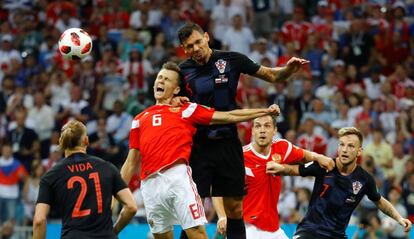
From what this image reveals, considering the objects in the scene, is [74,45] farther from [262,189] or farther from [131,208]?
[131,208]

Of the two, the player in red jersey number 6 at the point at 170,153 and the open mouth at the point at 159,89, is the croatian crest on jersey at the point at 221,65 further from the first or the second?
the open mouth at the point at 159,89

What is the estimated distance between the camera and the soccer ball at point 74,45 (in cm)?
1199

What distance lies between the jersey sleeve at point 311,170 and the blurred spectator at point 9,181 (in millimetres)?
8422

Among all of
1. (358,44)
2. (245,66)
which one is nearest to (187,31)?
(245,66)

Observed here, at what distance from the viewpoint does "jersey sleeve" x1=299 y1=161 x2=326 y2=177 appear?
34.4 feet

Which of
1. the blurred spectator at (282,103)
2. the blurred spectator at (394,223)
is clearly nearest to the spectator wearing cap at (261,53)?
the blurred spectator at (282,103)

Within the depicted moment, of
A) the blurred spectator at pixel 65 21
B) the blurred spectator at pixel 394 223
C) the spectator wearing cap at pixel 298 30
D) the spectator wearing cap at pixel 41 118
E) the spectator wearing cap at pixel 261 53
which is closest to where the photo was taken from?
the blurred spectator at pixel 394 223

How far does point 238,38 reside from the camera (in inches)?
842

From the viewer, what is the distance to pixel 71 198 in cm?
902

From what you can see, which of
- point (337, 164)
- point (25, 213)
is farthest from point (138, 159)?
point (25, 213)

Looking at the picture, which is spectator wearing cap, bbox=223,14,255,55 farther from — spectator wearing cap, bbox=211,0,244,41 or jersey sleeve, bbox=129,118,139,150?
jersey sleeve, bbox=129,118,139,150

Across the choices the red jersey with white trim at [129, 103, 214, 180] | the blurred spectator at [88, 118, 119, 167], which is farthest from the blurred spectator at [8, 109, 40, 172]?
the red jersey with white trim at [129, 103, 214, 180]

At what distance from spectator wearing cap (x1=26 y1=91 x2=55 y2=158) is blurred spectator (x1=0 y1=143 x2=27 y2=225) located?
1.18 metres

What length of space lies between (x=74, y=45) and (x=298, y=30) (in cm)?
1018
